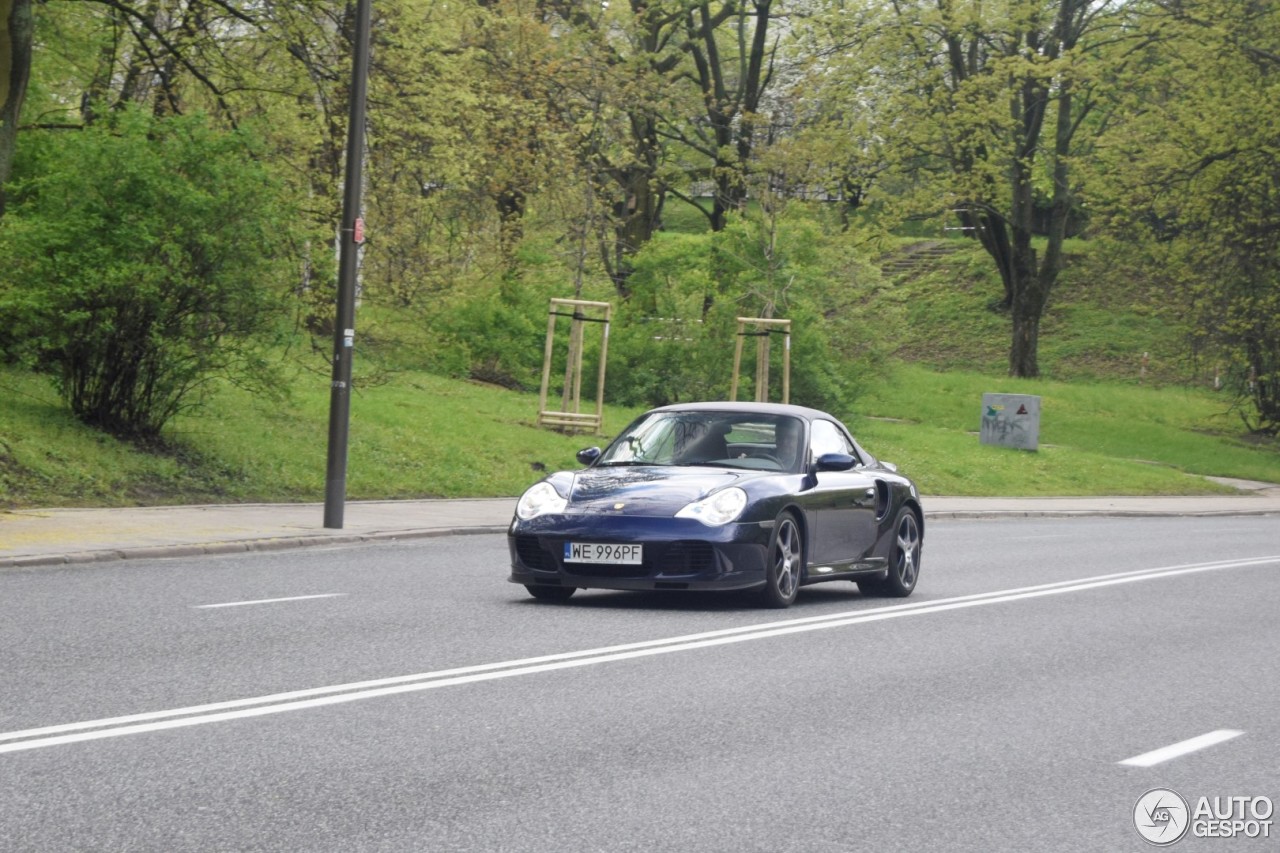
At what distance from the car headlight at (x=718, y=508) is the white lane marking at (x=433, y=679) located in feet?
2.74

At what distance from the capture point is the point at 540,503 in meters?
13.0

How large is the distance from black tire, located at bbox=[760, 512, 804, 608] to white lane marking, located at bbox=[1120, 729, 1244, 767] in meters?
4.62

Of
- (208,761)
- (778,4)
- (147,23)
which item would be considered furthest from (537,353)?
(208,761)

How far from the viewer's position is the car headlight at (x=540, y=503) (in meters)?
12.9

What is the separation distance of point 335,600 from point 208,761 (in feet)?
20.1

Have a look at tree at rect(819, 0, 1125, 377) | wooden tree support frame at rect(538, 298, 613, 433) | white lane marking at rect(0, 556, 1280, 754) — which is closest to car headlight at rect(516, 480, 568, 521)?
white lane marking at rect(0, 556, 1280, 754)

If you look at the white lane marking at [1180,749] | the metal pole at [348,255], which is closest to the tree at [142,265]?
the metal pole at [348,255]

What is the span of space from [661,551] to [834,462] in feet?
5.86

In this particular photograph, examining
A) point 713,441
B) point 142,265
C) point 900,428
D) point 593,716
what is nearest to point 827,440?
point 713,441

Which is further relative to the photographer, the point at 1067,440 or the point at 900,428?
the point at 1067,440

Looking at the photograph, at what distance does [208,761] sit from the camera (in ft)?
22.6

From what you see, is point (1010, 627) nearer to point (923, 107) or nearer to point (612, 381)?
point (612, 381)

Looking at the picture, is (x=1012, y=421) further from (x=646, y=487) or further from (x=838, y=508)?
(x=646, y=487)

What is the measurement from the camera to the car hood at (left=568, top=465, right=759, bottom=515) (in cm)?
1267
